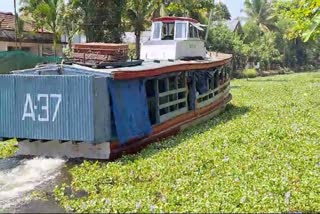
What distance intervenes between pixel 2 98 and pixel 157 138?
4.29 m

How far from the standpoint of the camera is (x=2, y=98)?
36.9 ft

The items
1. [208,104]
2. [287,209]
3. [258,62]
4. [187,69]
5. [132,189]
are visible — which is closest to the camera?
[287,209]

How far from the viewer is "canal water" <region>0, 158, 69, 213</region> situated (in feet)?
25.4

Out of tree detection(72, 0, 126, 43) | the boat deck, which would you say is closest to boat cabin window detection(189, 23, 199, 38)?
the boat deck

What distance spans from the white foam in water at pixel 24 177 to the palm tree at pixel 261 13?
190 feet

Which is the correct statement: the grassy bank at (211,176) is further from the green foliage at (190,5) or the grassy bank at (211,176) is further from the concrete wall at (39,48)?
the concrete wall at (39,48)

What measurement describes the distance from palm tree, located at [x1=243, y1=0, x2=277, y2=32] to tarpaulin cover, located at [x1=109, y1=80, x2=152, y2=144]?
55.7 m

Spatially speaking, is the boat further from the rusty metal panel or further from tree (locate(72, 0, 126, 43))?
tree (locate(72, 0, 126, 43))

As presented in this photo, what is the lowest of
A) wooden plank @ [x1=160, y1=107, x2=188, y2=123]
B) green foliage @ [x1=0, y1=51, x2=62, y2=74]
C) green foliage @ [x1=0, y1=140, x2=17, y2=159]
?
green foliage @ [x1=0, y1=140, x2=17, y2=159]

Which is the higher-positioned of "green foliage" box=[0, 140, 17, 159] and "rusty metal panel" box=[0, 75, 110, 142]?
"rusty metal panel" box=[0, 75, 110, 142]

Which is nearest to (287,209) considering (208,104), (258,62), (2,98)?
(2,98)

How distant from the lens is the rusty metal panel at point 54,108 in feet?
33.7

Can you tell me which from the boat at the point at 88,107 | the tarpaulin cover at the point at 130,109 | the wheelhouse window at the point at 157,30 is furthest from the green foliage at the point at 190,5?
the tarpaulin cover at the point at 130,109

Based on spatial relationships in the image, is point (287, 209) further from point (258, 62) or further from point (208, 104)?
point (258, 62)
